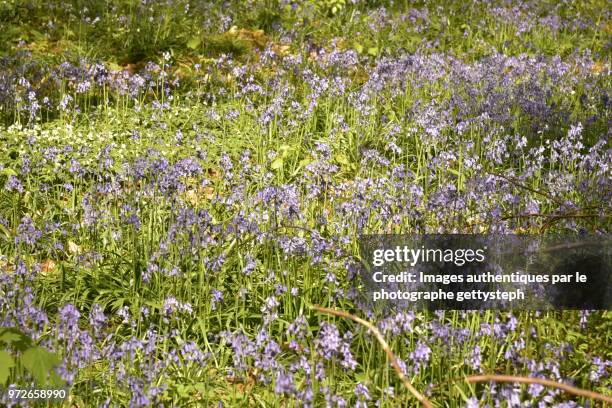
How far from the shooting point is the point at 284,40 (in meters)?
8.60

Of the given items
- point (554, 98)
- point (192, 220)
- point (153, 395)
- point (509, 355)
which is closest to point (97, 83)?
point (192, 220)

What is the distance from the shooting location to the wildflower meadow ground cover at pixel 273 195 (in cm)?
323

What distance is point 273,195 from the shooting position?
164 inches

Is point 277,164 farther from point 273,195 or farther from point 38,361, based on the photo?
point 38,361

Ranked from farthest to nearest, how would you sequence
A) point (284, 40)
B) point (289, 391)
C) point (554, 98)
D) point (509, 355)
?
point (284, 40) < point (554, 98) < point (509, 355) < point (289, 391)

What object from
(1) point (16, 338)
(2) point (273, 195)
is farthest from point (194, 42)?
(1) point (16, 338)

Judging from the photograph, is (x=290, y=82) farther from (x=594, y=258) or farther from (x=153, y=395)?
(x=153, y=395)

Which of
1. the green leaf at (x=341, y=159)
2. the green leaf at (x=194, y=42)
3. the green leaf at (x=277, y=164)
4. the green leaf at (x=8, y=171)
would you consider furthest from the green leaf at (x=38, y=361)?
the green leaf at (x=194, y=42)

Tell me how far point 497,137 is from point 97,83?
377 centimetres

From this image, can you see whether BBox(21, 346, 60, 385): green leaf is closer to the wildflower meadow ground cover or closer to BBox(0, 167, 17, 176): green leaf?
the wildflower meadow ground cover

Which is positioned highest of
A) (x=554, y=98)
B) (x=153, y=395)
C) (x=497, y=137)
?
(x=554, y=98)

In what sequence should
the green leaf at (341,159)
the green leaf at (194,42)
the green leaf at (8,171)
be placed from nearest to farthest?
the green leaf at (8,171), the green leaf at (341,159), the green leaf at (194,42)

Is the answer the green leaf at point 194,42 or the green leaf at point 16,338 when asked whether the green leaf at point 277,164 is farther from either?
the green leaf at point 194,42

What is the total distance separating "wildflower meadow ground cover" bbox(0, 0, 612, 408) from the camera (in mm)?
3229
